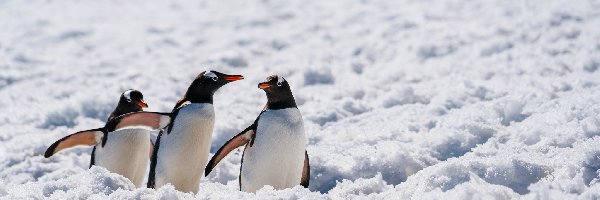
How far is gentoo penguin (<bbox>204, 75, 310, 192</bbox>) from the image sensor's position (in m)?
3.23

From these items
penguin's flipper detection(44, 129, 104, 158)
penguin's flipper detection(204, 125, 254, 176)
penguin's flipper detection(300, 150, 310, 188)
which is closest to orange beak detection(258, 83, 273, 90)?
penguin's flipper detection(204, 125, 254, 176)

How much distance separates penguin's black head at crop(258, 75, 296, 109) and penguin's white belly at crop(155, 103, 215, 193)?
36 centimetres

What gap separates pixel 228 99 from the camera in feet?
19.5

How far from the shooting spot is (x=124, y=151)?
12.2ft

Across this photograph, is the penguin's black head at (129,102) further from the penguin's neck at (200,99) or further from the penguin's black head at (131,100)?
the penguin's neck at (200,99)

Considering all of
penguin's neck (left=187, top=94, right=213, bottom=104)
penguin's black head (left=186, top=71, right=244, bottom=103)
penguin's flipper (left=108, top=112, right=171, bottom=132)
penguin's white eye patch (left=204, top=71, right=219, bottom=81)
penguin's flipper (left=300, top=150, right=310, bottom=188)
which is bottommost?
penguin's flipper (left=300, top=150, right=310, bottom=188)

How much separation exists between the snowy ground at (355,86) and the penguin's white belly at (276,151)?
10.1 inches

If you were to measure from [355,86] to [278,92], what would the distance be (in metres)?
2.64

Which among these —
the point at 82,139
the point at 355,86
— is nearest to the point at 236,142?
the point at 82,139

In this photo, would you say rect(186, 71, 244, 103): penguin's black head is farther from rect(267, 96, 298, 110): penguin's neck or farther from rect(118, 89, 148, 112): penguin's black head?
rect(118, 89, 148, 112): penguin's black head

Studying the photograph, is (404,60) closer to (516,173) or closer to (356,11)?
(356,11)

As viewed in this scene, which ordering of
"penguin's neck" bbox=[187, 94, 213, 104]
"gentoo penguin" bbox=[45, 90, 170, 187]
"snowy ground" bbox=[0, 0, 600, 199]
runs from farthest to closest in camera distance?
"gentoo penguin" bbox=[45, 90, 170, 187]
"penguin's neck" bbox=[187, 94, 213, 104]
"snowy ground" bbox=[0, 0, 600, 199]

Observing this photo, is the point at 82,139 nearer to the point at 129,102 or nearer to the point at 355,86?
the point at 129,102

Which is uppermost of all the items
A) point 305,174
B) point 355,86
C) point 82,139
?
point 82,139
